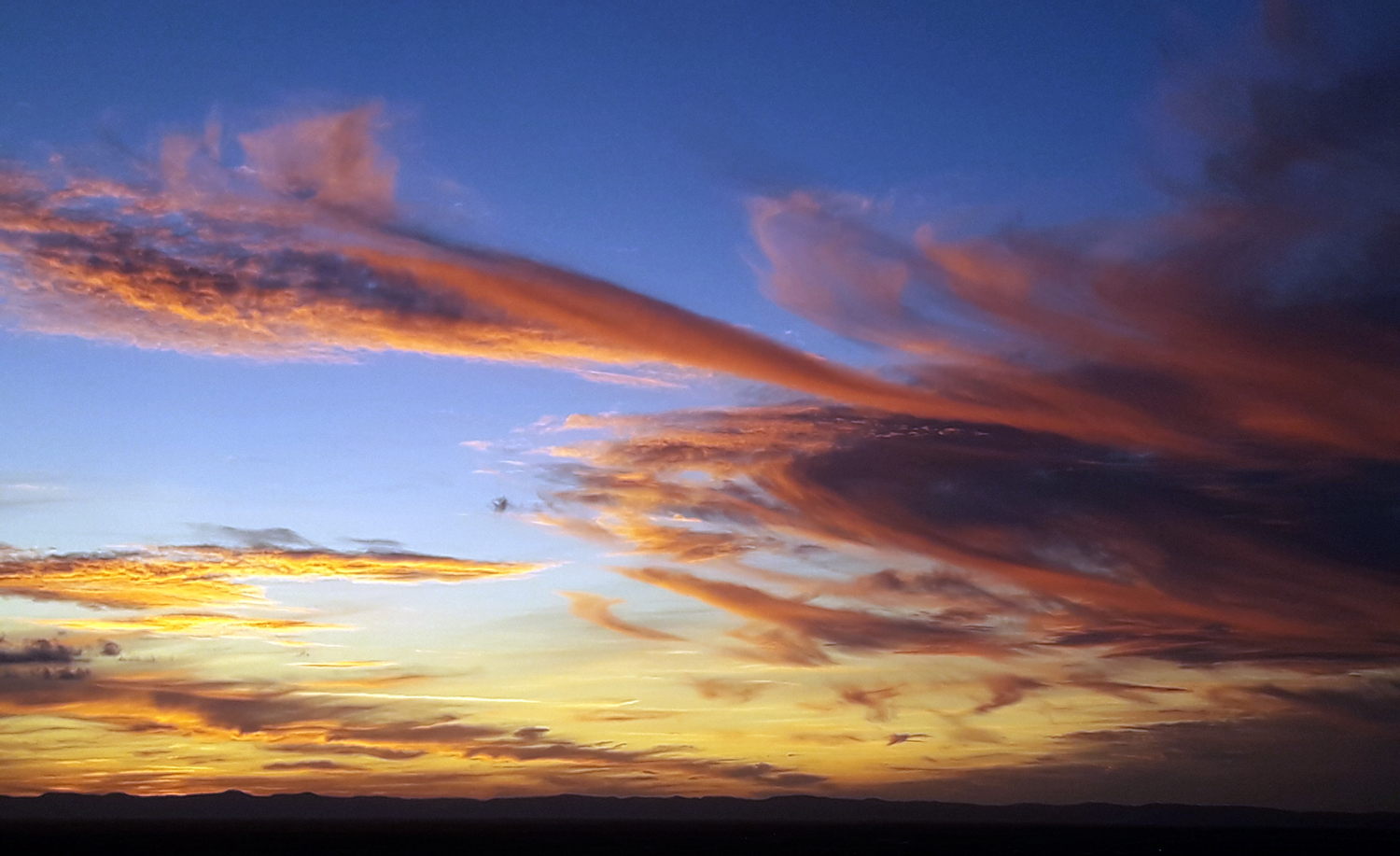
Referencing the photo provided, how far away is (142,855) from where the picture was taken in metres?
105

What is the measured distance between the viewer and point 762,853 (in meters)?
107

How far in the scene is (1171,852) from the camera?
418 feet

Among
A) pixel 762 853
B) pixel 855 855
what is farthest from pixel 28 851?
pixel 855 855

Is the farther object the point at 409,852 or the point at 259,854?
the point at 409,852

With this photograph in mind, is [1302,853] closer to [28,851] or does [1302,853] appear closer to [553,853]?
[553,853]

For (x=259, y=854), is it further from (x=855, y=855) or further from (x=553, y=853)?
(x=855, y=855)

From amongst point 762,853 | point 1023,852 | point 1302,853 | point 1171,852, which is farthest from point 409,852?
point 1302,853

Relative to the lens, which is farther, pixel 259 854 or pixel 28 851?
pixel 28 851

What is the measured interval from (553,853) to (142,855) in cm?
3688

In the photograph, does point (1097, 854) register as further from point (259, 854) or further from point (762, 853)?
point (259, 854)

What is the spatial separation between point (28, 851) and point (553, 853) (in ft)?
190

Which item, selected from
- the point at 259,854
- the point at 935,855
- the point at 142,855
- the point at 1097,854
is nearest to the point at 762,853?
the point at 935,855

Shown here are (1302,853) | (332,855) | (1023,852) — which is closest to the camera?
(332,855)

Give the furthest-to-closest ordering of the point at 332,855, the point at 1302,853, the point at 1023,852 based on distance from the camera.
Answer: the point at 1302,853
the point at 1023,852
the point at 332,855
